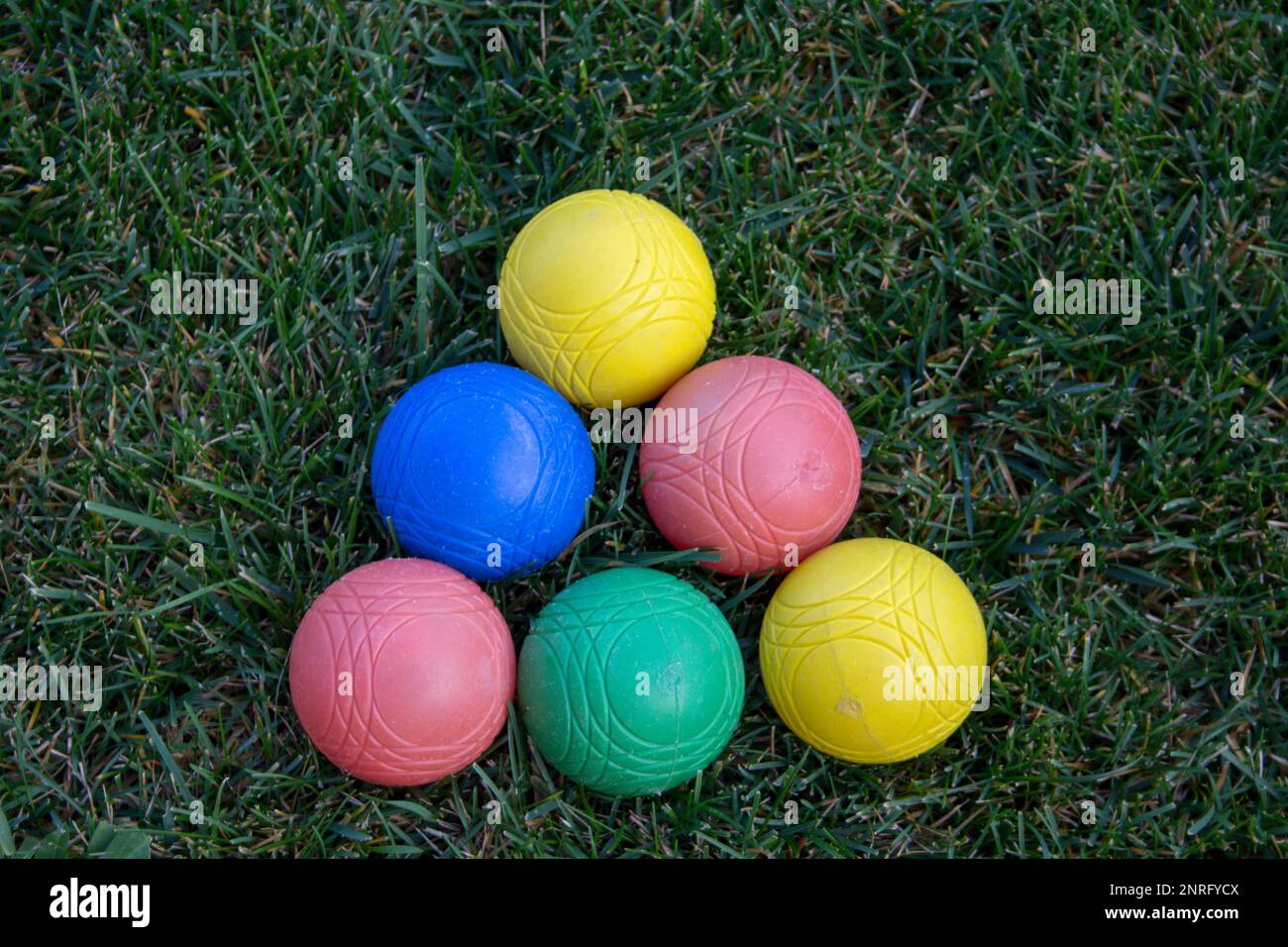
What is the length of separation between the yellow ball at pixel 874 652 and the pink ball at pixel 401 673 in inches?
27.8

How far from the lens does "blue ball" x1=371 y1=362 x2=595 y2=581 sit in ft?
9.19

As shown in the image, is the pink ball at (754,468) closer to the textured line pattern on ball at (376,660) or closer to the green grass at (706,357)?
the green grass at (706,357)

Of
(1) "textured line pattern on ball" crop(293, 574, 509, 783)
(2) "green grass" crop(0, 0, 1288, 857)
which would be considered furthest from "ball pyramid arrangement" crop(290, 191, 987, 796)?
(2) "green grass" crop(0, 0, 1288, 857)

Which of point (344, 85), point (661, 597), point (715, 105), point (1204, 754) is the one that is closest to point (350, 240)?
point (344, 85)

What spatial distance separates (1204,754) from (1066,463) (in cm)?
84

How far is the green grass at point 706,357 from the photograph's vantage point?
3.02m

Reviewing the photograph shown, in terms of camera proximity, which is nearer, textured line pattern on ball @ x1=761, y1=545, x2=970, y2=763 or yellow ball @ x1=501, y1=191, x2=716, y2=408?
textured line pattern on ball @ x1=761, y1=545, x2=970, y2=763

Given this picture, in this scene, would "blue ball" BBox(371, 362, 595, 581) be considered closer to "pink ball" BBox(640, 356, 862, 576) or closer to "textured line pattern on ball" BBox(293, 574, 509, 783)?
"textured line pattern on ball" BBox(293, 574, 509, 783)

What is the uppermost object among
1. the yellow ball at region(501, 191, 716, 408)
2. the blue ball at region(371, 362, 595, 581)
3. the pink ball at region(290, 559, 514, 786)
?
the yellow ball at region(501, 191, 716, 408)

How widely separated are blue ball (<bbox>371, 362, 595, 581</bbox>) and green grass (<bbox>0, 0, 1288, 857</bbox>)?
0.24 meters

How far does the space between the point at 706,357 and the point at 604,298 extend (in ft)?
1.76

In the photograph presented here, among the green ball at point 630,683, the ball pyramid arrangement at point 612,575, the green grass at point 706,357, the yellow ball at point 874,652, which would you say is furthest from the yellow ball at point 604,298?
the yellow ball at point 874,652

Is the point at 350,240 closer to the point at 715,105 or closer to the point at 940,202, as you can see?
the point at 715,105

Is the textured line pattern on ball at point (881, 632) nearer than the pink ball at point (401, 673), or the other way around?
the pink ball at point (401, 673)
